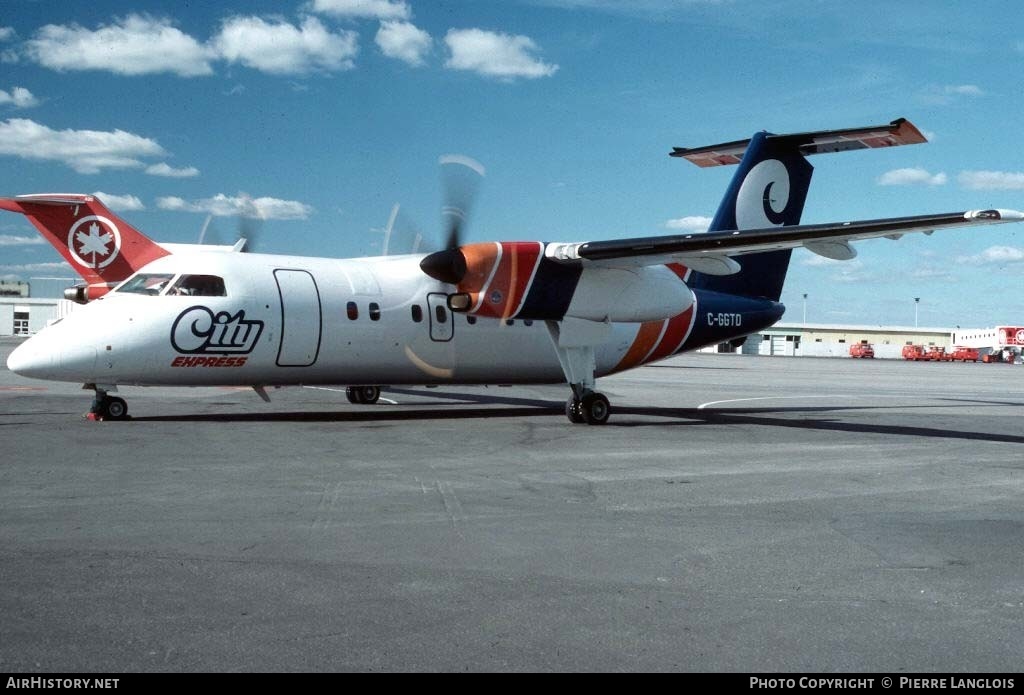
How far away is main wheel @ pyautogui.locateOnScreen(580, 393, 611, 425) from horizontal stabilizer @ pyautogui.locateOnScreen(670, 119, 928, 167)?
754cm

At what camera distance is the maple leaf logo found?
27.1m

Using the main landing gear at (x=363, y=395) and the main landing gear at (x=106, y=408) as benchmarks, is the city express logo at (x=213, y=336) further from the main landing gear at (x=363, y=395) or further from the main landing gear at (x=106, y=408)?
the main landing gear at (x=363, y=395)

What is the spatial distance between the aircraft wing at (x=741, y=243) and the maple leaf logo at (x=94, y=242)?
636 inches

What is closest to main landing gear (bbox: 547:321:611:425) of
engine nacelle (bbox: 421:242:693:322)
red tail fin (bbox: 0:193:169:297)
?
engine nacelle (bbox: 421:242:693:322)

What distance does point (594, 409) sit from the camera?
59.1ft

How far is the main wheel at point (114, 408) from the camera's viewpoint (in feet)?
53.0

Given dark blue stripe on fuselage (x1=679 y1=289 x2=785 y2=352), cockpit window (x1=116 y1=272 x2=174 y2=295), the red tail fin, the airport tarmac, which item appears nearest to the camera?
the airport tarmac

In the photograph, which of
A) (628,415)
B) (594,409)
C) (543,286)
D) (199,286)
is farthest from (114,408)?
(628,415)

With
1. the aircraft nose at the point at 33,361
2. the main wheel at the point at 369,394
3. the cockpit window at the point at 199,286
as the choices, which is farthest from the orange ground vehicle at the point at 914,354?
the aircraft nose at the point at 33,361

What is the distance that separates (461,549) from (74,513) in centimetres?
349

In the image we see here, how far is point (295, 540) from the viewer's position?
7012 millimetres

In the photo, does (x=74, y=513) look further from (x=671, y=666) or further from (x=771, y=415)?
(x=771, y=415)

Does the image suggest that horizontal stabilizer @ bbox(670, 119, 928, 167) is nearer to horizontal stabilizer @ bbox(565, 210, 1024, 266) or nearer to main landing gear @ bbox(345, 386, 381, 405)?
horizontal stabilizer @ bbox(565, 210, 1024, 266)

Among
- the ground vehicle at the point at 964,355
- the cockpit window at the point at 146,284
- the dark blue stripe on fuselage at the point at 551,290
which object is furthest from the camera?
the ground vehicle at the point at 964,355
